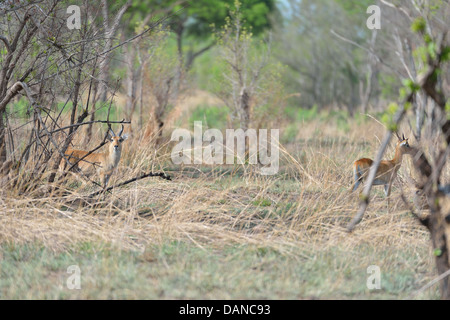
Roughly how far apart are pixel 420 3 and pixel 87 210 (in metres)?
4.26

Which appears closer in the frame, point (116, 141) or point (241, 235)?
point (241, 235)

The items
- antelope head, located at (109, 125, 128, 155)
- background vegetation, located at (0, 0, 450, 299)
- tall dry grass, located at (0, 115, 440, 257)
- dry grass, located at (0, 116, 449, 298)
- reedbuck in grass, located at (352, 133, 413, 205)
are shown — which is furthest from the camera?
antelope head, located at (109, 125, 128, 155)

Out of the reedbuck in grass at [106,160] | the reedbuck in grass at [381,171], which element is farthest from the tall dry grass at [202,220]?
the reedbuck in grass at [106,160]

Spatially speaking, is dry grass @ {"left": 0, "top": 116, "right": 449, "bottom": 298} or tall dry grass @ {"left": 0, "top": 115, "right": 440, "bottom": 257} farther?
tall dry grass @ {"left": 0, "top": 115, "right": 440, "bottom": 257}

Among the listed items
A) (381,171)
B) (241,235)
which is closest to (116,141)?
(241,235)

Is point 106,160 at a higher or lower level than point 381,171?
higher

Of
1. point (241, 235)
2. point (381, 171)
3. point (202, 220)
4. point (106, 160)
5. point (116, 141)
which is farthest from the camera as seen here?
point (106, 160)

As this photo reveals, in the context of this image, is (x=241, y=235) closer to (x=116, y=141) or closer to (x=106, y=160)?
(x=116, y=141)

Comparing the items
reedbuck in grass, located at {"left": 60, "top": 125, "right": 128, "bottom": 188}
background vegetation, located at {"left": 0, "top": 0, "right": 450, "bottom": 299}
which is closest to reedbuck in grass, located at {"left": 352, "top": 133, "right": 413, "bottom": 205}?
background vegetation, located at {"left": 0, "top": 0, "right": 450, "bottom": 299}

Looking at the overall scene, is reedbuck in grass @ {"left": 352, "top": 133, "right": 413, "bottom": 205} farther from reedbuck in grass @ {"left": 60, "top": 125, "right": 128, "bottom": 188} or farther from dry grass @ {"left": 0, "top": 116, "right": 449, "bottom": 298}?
reedbuck in grass @ {"left": 60, "top": 125, "right": 128, "bottom": 188}

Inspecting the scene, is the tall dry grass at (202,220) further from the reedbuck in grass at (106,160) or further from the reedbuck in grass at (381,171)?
the reedbuck in grass at (106,160)

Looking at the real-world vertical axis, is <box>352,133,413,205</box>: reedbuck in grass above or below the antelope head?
below

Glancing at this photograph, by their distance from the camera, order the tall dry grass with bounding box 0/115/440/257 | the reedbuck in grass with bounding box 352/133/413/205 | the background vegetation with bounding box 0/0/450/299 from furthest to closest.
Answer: the reedbuck in grass with bounding box 352/133/413/205, the tall dry grass with bounding box 0/115/440/257, the background vegetation with bounding box 0/0/450/299

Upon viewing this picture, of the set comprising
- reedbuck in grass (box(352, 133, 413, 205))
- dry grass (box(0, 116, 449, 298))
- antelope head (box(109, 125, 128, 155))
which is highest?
antelope head (box(109, 125, 128, 155))
